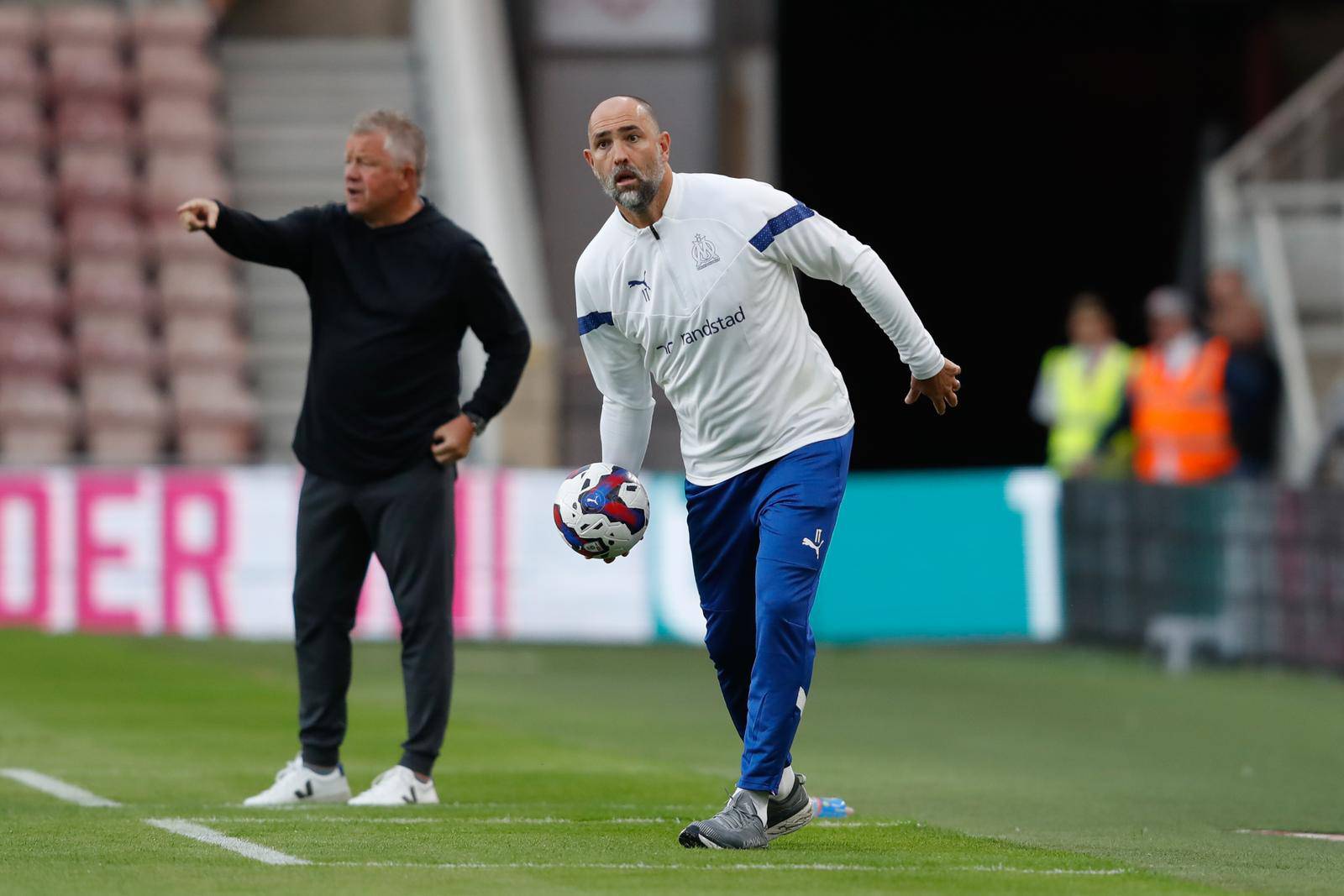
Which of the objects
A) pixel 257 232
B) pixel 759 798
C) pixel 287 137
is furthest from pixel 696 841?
pixel 287 137

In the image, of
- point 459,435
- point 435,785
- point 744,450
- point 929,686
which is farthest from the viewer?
point 929,686

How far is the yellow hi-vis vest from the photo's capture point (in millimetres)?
18250

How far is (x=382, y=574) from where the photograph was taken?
17.2m

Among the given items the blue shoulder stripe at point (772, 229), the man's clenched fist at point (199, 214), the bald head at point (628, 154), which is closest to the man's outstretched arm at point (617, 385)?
the bald head at point (628, 154)

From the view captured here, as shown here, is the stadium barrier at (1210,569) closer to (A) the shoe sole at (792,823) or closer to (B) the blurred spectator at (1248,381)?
(B) the blurred spectator at (1248,381)

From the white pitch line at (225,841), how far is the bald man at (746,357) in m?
1.38

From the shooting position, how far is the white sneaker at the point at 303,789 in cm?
859

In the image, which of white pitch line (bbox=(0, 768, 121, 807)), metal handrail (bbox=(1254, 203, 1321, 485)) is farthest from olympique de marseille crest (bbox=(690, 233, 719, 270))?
metal handrail (bbox=(1254, 203, 1321, 485))

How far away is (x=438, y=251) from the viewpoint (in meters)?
8.73

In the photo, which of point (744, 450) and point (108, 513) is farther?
point (108, 513)

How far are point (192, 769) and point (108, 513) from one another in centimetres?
770

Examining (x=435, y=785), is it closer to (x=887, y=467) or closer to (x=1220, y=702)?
(x=1220, y=702)

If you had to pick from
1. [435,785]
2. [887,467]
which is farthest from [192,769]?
[887,467]

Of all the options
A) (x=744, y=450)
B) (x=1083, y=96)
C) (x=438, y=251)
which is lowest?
(x=744, y=450)
